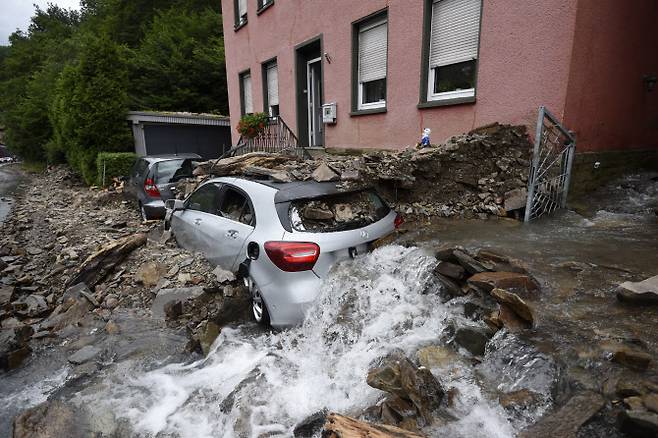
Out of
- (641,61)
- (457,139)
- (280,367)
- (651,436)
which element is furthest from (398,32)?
(651,436)

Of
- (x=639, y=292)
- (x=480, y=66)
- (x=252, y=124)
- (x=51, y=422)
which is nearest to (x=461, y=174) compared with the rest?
(x=480, y=66)

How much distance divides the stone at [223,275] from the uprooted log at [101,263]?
235cm

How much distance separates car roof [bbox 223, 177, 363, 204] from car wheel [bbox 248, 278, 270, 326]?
2.98ft

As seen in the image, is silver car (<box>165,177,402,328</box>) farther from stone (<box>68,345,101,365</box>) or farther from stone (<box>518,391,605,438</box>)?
stone (<box>518,391,605,438</box>)

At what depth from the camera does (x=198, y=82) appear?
22750mm

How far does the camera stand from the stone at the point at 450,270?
3549 mm

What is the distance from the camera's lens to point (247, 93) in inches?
574

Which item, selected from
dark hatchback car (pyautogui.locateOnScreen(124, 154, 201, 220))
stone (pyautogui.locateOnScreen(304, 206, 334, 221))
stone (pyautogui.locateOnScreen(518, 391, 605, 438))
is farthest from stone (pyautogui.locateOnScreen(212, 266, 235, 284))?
dark hatchback car (pyautogui.locateOnScreen(124, 154, 201, 220))

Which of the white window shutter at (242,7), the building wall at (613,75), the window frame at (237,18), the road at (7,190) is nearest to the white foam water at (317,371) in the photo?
the building wall at (613,75)

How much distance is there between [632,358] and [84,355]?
15.2ft

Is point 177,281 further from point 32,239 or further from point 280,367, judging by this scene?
point 32,239

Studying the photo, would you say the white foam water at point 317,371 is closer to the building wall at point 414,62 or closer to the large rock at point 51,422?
the large rock at point 51,422

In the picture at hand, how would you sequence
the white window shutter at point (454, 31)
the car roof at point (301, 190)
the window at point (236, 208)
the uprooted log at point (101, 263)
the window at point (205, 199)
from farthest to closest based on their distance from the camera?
the white window shutter at point (454, 31), the uprooted log at point (101, 263), the window at point (205, 199), the window at point (236, 208), the car roof at point (301, 190)

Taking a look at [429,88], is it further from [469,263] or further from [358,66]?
[469,263]
